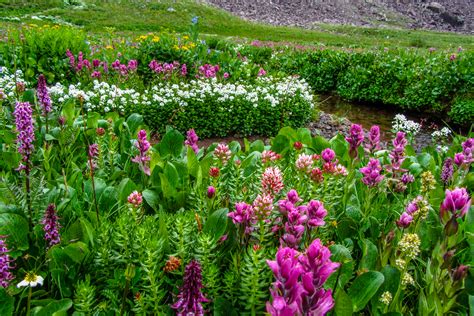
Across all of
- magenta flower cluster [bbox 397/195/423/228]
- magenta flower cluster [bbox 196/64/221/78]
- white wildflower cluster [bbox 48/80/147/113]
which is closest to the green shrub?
magenta flower cluster [bbox 196/64/221/78]

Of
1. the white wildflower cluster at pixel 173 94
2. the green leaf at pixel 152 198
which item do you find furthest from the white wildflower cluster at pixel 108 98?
the green leaf at pixel 152 198

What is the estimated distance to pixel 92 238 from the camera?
1892mm

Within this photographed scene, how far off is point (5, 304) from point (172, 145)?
6.26 ft

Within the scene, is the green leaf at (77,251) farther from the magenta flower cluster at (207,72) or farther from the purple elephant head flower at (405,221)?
the magenta flower cluster at (207,72)

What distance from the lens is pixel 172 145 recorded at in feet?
10.8

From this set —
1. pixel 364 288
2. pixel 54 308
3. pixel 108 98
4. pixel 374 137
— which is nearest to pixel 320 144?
pixel 374 137

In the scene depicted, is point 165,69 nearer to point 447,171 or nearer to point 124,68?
point 124,68

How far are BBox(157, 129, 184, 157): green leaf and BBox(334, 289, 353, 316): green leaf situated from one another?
200 centimetres

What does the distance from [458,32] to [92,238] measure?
253ft

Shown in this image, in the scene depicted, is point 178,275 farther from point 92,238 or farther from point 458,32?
point 458,32

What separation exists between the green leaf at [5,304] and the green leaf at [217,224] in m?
0.82

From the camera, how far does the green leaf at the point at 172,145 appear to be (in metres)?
3.29

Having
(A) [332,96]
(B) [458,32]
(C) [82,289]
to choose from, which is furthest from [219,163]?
(B) [458,32]

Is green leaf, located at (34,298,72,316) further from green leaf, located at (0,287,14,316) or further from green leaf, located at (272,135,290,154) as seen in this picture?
green leaf, located at (272,135,290,154)
